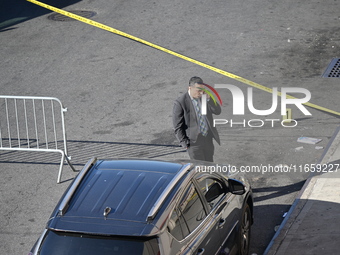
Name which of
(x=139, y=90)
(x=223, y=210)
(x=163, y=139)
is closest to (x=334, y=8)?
(x=139, y=90)

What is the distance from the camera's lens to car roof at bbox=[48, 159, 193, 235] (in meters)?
6.31

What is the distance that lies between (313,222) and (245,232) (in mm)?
1306

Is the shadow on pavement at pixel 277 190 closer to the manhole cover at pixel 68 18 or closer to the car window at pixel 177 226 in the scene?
the car window at pixel 177 226

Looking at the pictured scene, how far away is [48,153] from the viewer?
12.2 m

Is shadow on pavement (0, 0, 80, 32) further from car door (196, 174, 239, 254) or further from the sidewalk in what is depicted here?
car door (196, 174, 239, 254)

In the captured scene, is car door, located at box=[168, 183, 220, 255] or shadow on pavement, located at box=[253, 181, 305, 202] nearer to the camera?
car door, located at box=[168, 183, 220, 255]

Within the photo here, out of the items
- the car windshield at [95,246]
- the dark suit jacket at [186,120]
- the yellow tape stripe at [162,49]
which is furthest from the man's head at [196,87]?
the yellow tape stripe at [162,49]

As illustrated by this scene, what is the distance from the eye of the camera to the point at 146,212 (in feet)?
21.3

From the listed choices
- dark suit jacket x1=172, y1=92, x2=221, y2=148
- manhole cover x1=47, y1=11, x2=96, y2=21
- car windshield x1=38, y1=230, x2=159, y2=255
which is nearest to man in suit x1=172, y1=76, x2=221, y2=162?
dark suit jacket x1=172, y1=92, x2=221, y2=148

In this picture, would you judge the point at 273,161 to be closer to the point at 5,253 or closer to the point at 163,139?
the point at 163,139

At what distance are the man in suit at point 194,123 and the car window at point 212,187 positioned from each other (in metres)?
2.03

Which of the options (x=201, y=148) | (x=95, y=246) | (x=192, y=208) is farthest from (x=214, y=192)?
(x=201, y=148)

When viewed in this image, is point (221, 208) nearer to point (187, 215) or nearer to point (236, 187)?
point (236, 187)

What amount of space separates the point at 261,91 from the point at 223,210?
6664 millimetres
